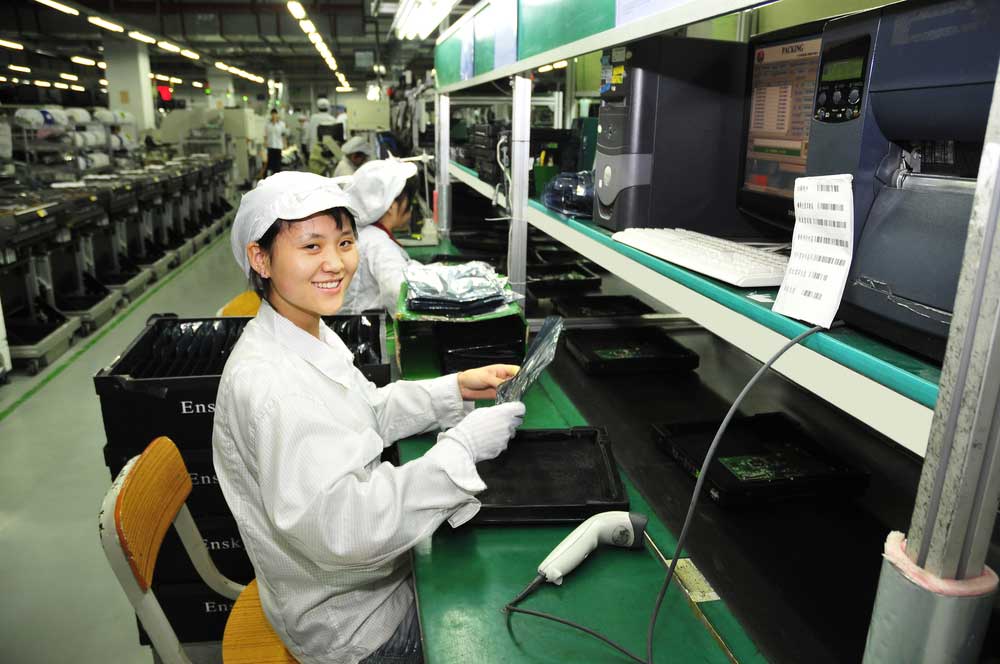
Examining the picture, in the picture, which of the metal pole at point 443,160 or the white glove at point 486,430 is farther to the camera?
the metal pole at point 443,160

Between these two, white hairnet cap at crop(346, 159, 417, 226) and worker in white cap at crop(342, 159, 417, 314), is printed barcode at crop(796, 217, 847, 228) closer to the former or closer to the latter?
worker in white cap at crop(342, 159, 417, 314)

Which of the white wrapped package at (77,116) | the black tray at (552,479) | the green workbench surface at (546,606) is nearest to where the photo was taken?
the green workbench surface at (546,606)

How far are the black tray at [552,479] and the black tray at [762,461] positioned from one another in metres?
0.21

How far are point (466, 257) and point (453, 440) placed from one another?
2487 mm

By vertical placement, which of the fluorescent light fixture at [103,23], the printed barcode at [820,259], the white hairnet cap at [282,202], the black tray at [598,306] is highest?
the fluorescent light fixture at [103,23]

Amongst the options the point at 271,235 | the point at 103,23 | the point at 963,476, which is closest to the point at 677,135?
the point at 271,235

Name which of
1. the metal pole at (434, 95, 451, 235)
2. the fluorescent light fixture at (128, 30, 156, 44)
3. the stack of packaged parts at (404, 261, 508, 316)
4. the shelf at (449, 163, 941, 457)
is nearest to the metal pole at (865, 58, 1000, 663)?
the shelf at (449, 163, 941, 457)

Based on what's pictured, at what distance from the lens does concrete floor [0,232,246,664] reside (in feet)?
7.38

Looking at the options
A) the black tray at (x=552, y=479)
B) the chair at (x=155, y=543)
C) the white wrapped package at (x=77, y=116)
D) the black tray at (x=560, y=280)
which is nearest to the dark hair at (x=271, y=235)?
the chair at (x=155, y=543)

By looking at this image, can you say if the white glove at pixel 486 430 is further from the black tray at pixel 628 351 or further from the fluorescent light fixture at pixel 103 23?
the fluorescent light fixture at pixel 103 23

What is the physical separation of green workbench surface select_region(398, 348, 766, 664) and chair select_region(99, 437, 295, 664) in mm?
451

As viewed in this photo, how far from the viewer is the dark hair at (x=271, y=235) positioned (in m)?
1.29

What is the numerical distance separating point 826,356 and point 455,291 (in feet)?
4.55

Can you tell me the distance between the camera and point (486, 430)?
1.31 metres
